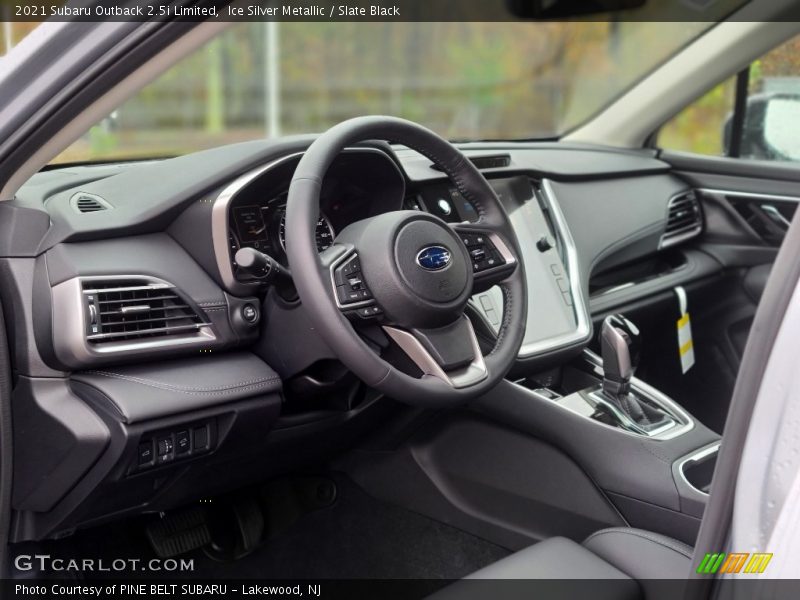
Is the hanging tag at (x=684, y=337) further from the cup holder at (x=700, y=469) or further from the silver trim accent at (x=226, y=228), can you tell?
the silver trim accent at (x=226, y=228)

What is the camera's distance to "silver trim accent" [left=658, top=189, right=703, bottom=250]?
3049 millimetres

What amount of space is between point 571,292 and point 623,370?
31 cm

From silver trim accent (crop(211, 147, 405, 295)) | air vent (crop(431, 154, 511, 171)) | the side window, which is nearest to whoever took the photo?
silver trim accent (crop(211, 147, 405, 295))

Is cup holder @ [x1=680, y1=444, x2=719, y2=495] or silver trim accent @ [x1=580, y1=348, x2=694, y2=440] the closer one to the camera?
cup holder @ [x1=680, y1=444, x2=719, y2=495]

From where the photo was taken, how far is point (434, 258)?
5.51ft

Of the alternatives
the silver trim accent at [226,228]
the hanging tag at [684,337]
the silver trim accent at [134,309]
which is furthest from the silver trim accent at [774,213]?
the silver trim accent at [134,309]

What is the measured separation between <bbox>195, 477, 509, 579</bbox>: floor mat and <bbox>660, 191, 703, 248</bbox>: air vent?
130cm

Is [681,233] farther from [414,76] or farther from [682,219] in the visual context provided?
[414,76]

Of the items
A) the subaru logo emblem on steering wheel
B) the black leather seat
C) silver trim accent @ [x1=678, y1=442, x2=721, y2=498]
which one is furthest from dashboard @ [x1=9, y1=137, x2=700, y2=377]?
the black leather seat

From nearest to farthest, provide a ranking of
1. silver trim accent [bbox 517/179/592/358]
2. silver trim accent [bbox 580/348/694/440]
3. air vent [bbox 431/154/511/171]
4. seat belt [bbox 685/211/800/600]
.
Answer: seat belt [bbox 685/211/800/600] → silver trim accent [bbox 580/348/694/440] → silver trim accent [bbox 517/179/592/358] → air vent [bbox 431/154/511/171]

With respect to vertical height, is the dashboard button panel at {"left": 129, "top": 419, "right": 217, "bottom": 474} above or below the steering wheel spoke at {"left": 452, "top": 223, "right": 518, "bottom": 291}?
below

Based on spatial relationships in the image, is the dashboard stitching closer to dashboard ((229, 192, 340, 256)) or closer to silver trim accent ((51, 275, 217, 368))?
silver trim accent ((51, 275, 217, 368))

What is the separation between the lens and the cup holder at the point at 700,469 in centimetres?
196

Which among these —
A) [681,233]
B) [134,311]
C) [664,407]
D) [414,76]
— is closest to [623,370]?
[664,407]
